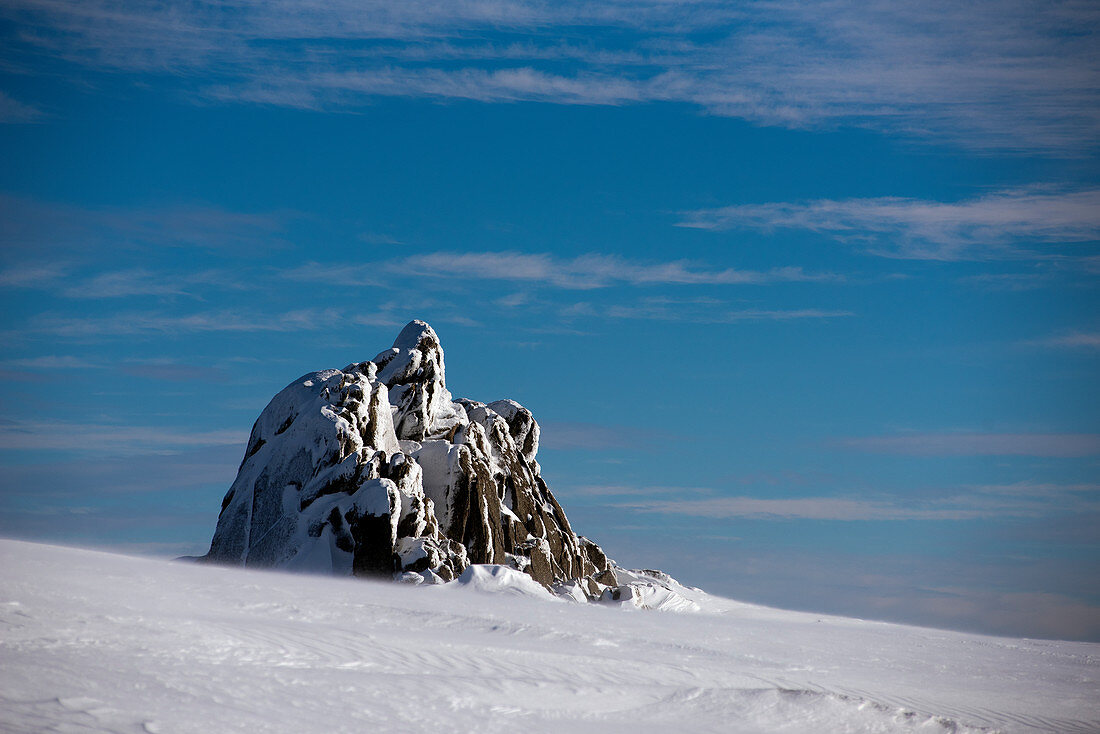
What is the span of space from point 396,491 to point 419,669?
18.0 m

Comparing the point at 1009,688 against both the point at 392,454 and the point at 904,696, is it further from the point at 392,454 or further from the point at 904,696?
the point at 392,454

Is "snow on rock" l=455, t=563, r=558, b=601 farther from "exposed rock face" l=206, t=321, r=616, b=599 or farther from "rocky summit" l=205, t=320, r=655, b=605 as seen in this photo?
"rocky summit" l=205, t=320, r=655, b=605

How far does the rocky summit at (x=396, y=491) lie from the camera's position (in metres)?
28.2

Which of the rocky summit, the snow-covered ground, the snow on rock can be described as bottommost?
the snow-covered ground

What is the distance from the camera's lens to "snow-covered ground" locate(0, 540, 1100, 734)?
27.0 ft

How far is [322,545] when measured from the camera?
2834cm

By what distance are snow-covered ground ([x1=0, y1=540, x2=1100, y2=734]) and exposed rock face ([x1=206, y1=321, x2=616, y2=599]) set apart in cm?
1015

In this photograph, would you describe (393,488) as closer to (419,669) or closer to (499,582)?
(499,582)

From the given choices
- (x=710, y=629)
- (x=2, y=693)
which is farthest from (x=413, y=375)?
(x=2, y=693)

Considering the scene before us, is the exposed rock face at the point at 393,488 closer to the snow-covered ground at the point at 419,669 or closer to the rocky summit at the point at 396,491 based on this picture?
the rocky summit at the point at 396,491

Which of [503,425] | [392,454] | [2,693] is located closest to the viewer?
[2,693]

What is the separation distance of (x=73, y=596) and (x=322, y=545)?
16.8 metres

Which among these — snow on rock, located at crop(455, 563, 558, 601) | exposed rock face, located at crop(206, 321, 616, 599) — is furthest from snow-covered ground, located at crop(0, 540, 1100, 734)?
exposed rock face, located at crop(206, 321, 616, 599)

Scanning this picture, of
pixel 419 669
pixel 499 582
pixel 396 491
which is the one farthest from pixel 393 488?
pixel 419 669
